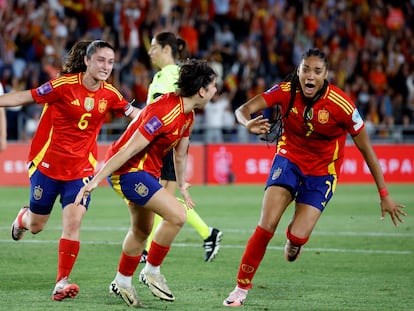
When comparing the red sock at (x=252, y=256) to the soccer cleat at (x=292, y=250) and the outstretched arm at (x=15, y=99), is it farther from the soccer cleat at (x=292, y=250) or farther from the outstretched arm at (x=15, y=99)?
the outstretched arm at (x=15, y=99)

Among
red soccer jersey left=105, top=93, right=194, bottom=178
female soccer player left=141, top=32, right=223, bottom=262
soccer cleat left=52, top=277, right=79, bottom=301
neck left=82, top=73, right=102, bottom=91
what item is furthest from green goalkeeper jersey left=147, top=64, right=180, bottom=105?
soccer cleat left=52, top=277, right=79, bottom=301

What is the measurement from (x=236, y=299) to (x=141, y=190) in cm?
121

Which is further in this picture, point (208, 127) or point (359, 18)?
point (359, 18)

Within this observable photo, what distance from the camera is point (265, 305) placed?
7977 mm

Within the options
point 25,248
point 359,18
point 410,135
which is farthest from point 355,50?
point 25,248

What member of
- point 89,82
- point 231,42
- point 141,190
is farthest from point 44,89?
point 231,42

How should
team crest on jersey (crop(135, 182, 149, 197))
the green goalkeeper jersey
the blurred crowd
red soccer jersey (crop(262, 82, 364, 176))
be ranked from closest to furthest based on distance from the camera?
team crest on jersey (crop(135, 182, 149, 197)) < red soccer jersey (crop(262, 82, 364, 176)) < the green goalkeeper jersey < the blurred crowd

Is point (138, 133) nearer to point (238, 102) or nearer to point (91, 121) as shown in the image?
point (91, 121)

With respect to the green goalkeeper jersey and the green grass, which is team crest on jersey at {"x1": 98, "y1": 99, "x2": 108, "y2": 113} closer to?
the green grass

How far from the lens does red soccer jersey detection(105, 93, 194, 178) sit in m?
7.66

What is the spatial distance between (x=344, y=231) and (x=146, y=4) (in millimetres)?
12985

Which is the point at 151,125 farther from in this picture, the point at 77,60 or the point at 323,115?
the point at 323,115

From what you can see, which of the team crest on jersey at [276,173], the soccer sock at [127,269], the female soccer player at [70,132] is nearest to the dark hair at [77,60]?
the female soccer player at [70,132]

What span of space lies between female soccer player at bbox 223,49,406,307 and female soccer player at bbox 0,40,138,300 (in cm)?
135
